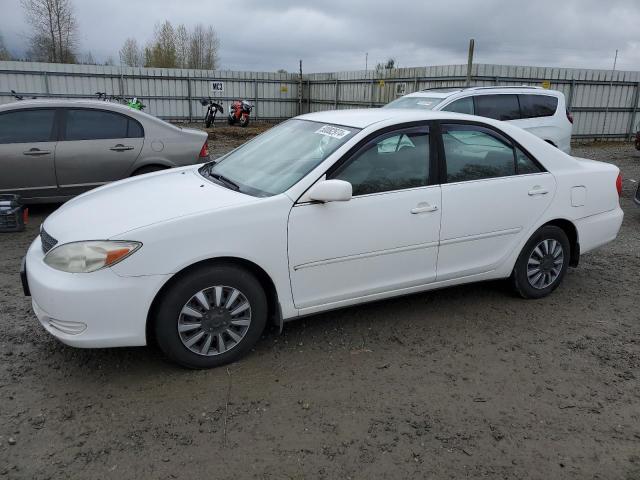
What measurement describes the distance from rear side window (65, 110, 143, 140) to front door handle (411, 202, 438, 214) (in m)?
4.88

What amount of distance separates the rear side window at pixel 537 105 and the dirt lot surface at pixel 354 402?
21.9ft

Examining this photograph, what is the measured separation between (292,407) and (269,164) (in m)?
1.80

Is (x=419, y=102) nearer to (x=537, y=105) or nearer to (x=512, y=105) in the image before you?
(x=512, y=105)

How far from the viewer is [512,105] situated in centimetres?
1002

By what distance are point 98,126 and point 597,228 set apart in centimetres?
613

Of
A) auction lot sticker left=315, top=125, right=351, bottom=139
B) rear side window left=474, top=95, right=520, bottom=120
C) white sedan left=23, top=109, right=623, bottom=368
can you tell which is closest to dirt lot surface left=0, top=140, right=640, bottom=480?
white sedan left=23, top=109, right=623, bottom=368

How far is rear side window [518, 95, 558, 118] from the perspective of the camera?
10.2 meters

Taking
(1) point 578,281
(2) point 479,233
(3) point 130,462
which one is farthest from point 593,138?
(3) point 130,462

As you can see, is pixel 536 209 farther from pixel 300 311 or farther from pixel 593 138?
pixel 593 138

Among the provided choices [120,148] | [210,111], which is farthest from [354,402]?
[210,111]

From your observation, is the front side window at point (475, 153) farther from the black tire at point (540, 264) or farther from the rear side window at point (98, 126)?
the rear side window at point (98, 126)

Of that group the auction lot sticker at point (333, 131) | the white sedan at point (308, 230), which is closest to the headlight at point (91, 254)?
the white sedan at point (308, 230)

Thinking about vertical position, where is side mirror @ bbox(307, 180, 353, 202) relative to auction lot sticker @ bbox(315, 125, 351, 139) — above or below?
below

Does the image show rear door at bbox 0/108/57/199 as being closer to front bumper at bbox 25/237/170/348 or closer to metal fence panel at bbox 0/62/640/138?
front bumper at bbox 25/237/170/348
